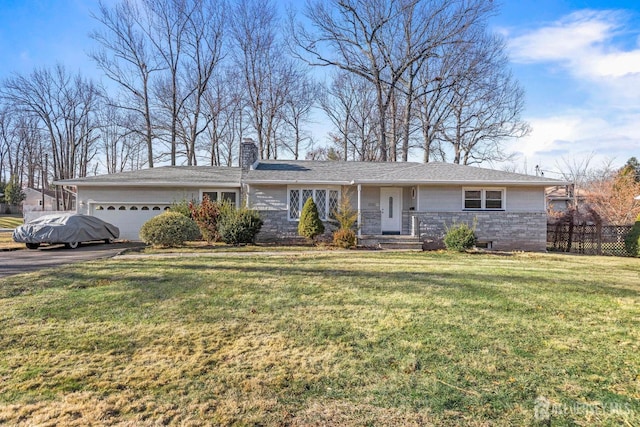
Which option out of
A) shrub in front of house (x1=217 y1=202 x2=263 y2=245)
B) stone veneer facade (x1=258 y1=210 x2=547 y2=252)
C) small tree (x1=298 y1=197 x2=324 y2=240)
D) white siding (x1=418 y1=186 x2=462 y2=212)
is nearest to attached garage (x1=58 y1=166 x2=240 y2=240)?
shrub in front of house (x1=217 y1=202 x2=263 y2=245)

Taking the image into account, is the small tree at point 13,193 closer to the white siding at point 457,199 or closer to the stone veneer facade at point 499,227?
the stone veneer facade at point 499,227

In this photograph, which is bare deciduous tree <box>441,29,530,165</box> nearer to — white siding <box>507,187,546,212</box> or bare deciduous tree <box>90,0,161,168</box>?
white siding <box>507,187,546,212</box>

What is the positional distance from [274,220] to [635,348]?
11.7 metres

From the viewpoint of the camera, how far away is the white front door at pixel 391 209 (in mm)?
14492

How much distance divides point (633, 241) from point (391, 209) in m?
7.86

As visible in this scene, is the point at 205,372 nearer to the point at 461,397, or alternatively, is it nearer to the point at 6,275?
the point at 461,397

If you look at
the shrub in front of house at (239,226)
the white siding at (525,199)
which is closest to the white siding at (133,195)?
the shrub in front of house at (239,226)

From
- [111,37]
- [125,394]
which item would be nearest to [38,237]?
[125,394]

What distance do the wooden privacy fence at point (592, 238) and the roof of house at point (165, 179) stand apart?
12.9 metres

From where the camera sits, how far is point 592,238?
12703 millimetres

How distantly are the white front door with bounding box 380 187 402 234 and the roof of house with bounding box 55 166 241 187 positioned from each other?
615 centimetres

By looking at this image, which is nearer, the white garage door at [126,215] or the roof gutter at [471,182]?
the roof gutter at [471,182]

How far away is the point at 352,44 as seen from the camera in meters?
23.3

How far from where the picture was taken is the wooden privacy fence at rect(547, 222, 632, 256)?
488 inches
